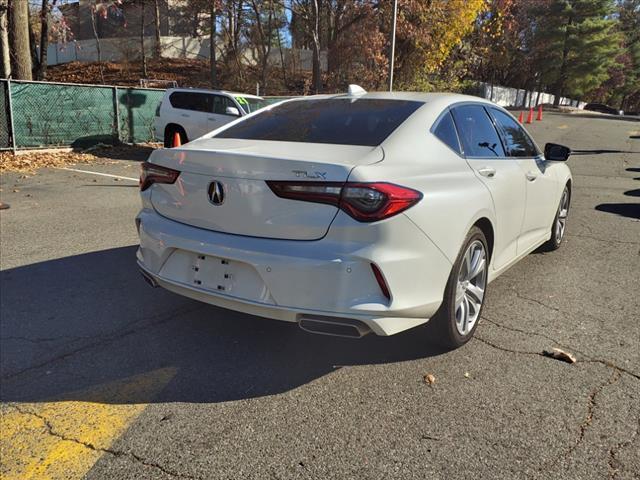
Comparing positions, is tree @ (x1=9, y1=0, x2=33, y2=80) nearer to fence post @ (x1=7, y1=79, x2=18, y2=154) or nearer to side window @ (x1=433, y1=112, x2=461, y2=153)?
fence post @ (x1=7, y1=79, x2=18, y2=154)

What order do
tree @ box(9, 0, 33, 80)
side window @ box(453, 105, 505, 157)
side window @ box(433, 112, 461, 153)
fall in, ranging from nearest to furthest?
side window @ box(433, 112, 461, 153) → side window @ box(453, 105, 505, 157) → tree @ box(9, 0, 33, 80)

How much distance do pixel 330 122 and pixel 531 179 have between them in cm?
191

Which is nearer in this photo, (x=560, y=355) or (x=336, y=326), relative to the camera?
(x=336, y=326)

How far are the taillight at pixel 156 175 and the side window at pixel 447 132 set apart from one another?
65.4 inches

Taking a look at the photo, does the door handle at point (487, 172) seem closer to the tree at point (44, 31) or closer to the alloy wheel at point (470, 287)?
the alloy wheel at point (470, 287)

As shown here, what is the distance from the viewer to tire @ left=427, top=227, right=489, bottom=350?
10.5 ft

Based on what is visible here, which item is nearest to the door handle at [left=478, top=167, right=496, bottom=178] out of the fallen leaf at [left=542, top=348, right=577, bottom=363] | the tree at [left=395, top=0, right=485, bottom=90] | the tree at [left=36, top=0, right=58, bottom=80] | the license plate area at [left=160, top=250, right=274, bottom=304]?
the fallen leaf at [left=542, top=348, right=577, bottom=363]

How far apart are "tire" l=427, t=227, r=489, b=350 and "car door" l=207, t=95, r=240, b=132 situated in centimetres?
1172

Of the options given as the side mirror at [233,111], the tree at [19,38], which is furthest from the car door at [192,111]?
the tree at [19,38]

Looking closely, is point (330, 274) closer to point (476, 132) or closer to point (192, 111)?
point (476, 132)

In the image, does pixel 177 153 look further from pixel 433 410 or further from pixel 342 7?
pixel 342 7

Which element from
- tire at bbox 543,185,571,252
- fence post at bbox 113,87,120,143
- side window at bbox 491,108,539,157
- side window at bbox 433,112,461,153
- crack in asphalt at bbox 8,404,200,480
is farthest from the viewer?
fence post at bbox 113,87,120,143

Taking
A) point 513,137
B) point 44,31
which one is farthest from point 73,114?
point 513,137

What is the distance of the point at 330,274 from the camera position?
2725 millimetres
